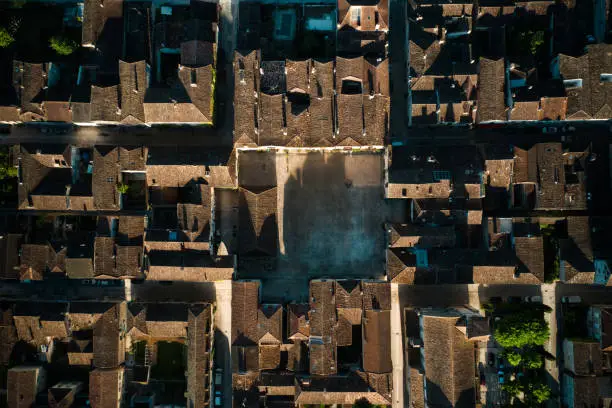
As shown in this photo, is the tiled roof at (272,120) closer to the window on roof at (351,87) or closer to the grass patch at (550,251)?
the window on roof at (351,87)

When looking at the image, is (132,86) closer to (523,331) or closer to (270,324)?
(270,324)

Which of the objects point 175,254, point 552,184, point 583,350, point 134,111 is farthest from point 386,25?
point 583,350

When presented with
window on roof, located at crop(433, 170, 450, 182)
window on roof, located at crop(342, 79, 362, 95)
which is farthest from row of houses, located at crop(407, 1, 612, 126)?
window on roof, located at crop(342, 79, 362, 95)

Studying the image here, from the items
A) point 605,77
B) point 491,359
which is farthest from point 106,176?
point 605,77

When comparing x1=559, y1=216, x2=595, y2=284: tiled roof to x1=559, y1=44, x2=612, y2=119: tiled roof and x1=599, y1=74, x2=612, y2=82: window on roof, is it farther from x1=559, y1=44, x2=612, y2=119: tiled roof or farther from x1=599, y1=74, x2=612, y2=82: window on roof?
x1=599, y1=74, x2=612, y2=82: window on roof

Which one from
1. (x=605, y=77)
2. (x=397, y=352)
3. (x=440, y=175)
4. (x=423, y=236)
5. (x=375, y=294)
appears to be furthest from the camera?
(x=397, y=352)

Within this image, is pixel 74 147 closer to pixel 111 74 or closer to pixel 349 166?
pixel 111 74
